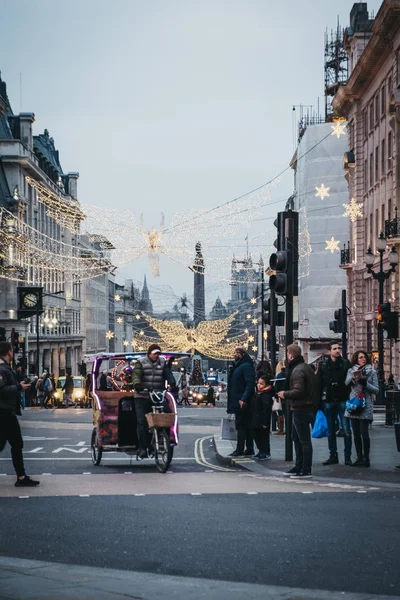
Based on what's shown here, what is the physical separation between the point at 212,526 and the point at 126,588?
321cm

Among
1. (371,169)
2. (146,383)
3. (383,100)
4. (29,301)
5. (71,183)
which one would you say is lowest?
(146,383)

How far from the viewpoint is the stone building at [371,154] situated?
1896 inches

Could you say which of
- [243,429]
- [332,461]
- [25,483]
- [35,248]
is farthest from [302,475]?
[35,248]

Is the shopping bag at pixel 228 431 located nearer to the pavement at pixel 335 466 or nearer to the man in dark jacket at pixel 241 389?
the pavement at pixel 335 466

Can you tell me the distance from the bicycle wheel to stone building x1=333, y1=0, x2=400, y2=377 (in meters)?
29.9

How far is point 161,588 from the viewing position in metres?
7.74

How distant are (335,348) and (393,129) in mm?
32841

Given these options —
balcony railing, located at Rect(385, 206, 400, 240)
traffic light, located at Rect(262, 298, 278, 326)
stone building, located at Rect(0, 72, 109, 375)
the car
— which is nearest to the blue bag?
traffic light, located at Rect(262, 298, 278, 326)

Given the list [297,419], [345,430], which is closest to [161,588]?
[297,419]

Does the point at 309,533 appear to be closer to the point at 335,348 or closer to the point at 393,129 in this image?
the point at 335,348

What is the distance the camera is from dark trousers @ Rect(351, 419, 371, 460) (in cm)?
1716

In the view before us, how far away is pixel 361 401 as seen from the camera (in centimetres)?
1717

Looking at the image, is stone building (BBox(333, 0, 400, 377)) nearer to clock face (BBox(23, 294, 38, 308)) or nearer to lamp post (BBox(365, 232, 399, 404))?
lamp post (BBox(365, 232, 399, 404))

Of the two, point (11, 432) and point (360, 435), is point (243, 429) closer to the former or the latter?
point (360, 435)
